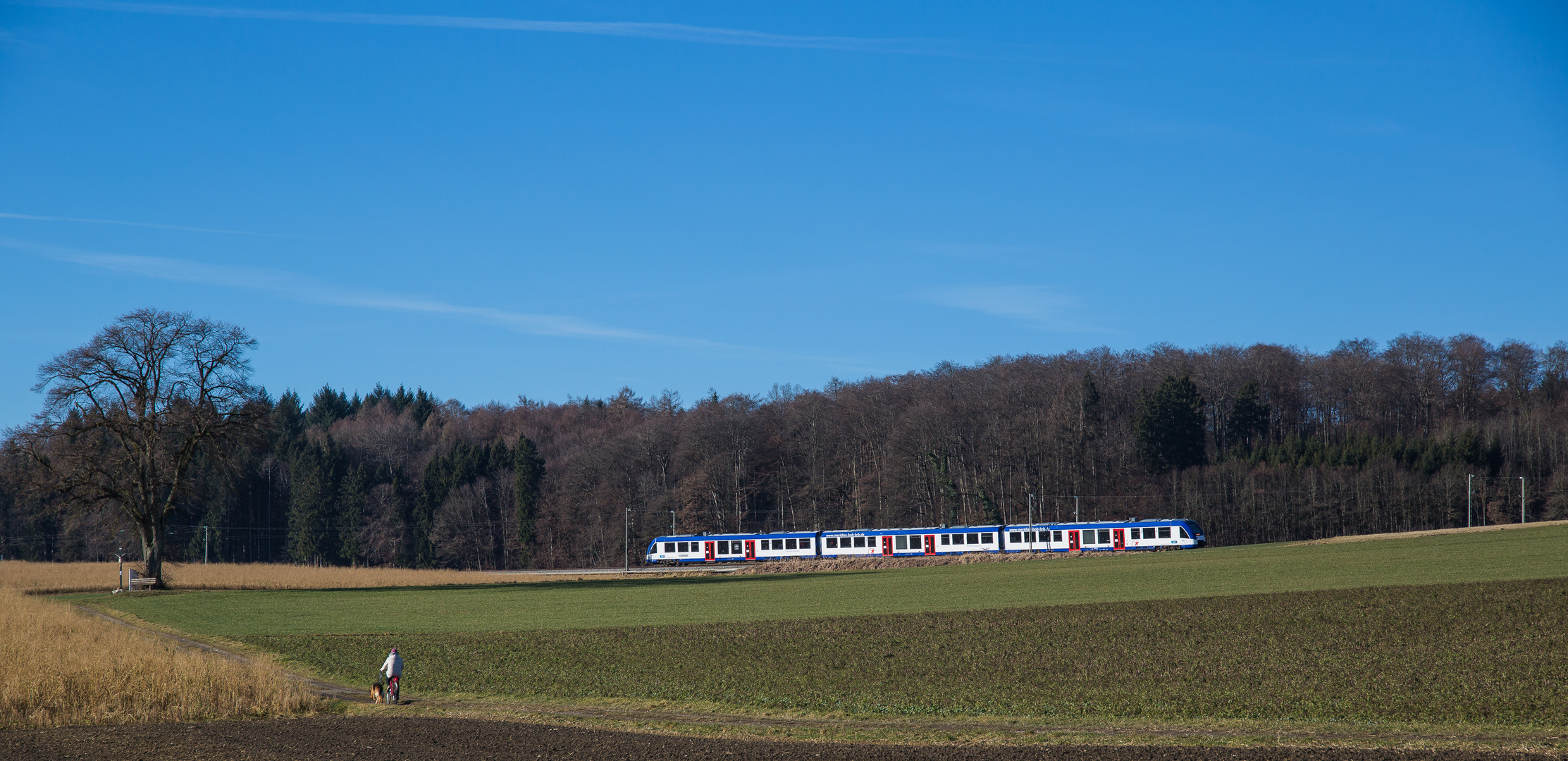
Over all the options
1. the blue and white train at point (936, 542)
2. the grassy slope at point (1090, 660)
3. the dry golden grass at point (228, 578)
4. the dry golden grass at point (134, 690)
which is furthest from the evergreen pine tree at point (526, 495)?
the dry golden grass at point (134, 690)

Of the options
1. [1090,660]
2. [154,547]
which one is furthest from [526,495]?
[1090,660]

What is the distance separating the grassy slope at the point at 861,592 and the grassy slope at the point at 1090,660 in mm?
2935

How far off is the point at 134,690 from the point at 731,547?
6671 centimetres

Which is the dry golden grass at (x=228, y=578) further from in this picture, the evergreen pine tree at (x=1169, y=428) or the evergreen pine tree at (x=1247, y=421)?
the evergreen pine tree at (x=1247, y=421)

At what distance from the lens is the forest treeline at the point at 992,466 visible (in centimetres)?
8969

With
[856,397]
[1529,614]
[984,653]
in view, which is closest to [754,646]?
[984,653]

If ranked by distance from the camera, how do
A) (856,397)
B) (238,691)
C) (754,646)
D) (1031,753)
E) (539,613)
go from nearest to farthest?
(1031,753) → (238,691) → (754,646) → (539,613) → (856,397)

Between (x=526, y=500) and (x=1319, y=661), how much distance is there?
3848 inches

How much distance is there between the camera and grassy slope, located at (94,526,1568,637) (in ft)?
111

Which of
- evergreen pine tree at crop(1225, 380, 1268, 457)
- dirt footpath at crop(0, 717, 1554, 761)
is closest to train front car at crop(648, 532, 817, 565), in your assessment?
evergreen pine tree at crop(1225, 380, 1268, 457)

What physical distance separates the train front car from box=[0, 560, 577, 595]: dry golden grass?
18574 millimetres

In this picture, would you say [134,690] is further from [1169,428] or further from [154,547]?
[1169,428]

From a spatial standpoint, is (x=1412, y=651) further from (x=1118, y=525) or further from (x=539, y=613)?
(x=1118, y=525)

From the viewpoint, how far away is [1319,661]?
67.1 feet
